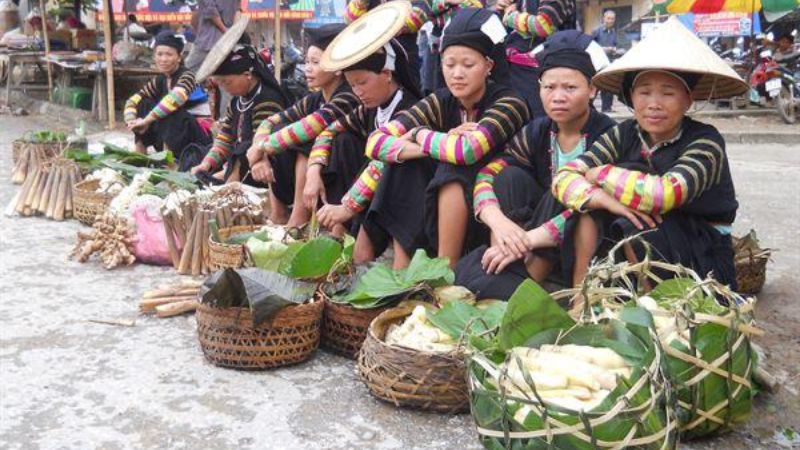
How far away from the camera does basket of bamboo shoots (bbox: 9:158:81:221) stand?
5.34 m

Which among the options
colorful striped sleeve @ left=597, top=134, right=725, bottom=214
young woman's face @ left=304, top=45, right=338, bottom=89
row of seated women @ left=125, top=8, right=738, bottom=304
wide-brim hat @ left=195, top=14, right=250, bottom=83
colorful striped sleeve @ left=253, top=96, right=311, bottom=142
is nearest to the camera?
colorful striped sleeve @ left=597, top=134, right=725, bottom=214

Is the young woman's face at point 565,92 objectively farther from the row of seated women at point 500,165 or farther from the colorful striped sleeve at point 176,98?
the colorful striped sleeve at point 176,98

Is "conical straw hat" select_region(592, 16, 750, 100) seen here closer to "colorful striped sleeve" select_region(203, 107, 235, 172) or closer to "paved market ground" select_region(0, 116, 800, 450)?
"paved market ground" select_region(0, 116, 800, 450)

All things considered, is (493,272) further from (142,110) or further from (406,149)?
(142,110)

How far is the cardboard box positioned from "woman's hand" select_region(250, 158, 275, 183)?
387 inches

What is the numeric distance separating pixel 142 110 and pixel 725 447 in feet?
18.8

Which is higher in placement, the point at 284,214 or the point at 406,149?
the point at 406,149

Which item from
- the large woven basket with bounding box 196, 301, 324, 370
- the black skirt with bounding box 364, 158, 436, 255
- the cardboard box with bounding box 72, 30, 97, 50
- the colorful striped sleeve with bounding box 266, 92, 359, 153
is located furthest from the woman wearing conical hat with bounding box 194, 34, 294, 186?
the cardboard box with bounding box 72, 30, 97, 50

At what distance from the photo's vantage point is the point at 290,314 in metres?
2.85

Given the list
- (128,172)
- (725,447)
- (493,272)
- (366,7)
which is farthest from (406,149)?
(128,172)

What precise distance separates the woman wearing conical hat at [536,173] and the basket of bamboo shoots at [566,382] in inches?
31.0

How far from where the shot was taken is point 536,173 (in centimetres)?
344

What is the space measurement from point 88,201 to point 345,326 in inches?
104

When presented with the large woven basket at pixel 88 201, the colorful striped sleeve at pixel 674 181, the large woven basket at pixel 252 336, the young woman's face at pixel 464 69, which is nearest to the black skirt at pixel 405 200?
the young woman's face at pixel 464 69
